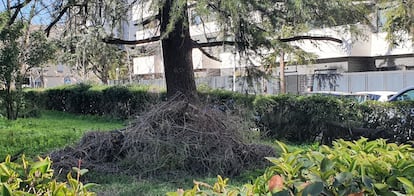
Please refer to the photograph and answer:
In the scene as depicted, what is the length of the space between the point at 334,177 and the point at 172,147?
494cm

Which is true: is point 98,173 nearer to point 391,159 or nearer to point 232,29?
point 232,29

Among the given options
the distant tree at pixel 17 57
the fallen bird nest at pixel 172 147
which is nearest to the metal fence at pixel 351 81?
the distant tree at pixel 17 57

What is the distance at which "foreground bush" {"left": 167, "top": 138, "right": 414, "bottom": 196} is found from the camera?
1935 millimetres

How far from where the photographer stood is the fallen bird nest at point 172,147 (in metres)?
6.82

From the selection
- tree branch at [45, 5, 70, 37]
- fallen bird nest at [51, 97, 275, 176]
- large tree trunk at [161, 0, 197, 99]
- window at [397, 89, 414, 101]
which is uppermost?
tree branch at [45, 5, 70, 37]

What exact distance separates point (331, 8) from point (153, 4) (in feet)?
10.6

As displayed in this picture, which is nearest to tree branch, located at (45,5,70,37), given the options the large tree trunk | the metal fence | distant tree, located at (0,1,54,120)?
the large tree trunk

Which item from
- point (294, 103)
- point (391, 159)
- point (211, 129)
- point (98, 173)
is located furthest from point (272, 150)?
point (391, 159)

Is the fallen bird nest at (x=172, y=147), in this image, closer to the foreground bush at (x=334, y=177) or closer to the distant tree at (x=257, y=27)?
the distant tree at (x=257, y=27)

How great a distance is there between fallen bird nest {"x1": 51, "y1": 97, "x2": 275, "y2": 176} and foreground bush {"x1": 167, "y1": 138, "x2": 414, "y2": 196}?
4.46m

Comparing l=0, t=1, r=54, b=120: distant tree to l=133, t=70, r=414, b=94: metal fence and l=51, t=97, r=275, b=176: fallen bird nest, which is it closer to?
l=133, t=70, r=414, b=94: metal fence

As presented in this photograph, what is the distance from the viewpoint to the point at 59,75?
5150cm

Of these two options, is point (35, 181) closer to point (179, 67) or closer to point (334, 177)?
point (334, 177)

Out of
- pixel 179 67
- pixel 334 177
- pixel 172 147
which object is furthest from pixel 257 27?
pixel 334 177
